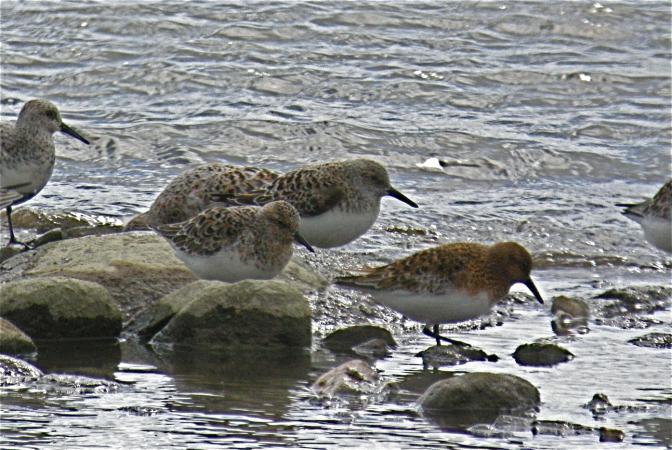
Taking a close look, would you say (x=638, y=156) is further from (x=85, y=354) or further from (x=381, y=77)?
(x=85, y=354)

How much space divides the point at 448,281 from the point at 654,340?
1.46m

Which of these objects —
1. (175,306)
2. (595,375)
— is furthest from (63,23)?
(595,375)

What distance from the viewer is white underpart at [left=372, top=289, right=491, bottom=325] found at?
28.6ft

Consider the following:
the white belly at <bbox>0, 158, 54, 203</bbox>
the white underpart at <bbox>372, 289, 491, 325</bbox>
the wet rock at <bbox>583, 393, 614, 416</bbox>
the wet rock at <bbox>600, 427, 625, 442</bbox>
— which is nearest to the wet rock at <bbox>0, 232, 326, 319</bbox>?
the white underpart at <bbox>372, 289, 491, 325</bbox>

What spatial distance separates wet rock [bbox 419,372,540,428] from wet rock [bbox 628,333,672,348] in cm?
184

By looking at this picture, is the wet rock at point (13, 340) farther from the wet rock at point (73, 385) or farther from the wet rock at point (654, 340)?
the wet rock at point (654, 340)

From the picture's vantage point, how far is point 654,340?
9078 mm

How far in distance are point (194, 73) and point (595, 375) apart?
10.9 meters

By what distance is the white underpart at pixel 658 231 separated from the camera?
1085 cm

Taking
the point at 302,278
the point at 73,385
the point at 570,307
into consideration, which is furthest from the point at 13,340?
the point at 570,307

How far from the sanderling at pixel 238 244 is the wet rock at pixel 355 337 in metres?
0.69

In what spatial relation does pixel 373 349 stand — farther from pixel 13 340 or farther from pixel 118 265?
pixel 13 340

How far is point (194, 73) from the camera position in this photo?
18.2 m

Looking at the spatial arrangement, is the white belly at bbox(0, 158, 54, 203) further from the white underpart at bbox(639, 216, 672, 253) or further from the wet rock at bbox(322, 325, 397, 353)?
the white underpart at bbox(639, 216, 672, 253)
